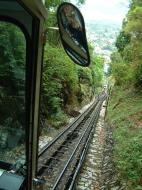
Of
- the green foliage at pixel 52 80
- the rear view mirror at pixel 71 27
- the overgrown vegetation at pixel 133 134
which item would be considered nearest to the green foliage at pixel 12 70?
the rear view mirror at pixel 71 27

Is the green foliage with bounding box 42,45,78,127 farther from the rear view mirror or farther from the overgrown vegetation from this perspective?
the rear view mirror

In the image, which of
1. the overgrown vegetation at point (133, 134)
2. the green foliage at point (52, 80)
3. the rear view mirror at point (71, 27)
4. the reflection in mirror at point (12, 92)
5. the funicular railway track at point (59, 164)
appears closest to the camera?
the rear view mirror at point (71, 27)

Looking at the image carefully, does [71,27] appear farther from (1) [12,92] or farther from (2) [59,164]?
(2) [59,164]

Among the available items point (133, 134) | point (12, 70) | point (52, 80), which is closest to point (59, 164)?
point (133, 134)

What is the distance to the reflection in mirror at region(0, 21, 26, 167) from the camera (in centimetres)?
278

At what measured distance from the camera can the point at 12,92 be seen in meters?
2.93

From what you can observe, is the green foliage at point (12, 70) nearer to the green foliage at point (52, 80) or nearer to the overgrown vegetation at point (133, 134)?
the overgrown vegetation at point (133, 134)

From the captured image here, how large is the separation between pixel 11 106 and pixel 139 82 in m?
32.0

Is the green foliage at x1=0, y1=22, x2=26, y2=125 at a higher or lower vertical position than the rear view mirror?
lower

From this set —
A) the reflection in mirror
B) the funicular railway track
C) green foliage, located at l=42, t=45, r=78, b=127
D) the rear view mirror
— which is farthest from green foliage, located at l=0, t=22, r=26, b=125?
green foliage, located at l=42, t=45, r=78, b=127

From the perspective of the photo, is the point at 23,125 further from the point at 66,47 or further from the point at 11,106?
the point at 66,47

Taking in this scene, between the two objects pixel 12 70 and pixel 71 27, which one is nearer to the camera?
pixel 71 27

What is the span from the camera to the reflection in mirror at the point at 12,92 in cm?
278

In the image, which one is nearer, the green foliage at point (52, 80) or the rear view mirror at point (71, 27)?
the rear view mirror at point (71, 27)
